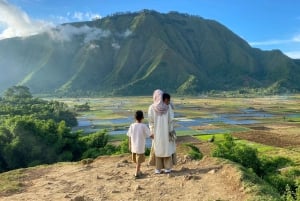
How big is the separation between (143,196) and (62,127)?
1272 inches

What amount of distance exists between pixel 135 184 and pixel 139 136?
5.28 feet

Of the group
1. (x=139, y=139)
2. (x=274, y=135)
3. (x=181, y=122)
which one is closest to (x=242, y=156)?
(x=139, y=139)

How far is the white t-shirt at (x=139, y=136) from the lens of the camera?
12406mm

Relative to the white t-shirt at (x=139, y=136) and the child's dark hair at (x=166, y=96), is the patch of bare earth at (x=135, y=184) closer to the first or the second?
the white t-shirt at (x=139, y=136)

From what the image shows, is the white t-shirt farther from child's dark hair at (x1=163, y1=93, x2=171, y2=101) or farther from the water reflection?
the water reflection

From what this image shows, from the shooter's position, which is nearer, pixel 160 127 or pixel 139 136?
pixel 160 127

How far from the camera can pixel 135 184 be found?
38.3ft

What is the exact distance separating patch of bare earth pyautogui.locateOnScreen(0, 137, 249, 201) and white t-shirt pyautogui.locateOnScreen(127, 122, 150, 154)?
923mm

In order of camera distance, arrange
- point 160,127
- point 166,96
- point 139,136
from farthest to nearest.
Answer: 1. point 139,136
2. point 160,127
3. point 166,96

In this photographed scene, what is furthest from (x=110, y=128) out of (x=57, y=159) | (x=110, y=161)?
(x=110, y=161)

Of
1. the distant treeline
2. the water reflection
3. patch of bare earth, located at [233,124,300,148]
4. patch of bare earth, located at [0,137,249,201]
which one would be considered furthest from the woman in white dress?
the water reflection

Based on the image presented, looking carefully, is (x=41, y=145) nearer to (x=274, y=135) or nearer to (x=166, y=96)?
(x=166, y=96)

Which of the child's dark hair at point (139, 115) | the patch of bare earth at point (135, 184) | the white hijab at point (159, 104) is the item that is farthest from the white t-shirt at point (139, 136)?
the patch of bare earth at point (135, 184)

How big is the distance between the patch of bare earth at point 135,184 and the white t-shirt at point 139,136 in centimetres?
92
